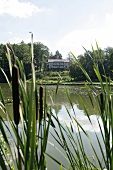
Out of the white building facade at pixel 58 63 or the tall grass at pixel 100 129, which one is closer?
the tall grass at pixel 100 129

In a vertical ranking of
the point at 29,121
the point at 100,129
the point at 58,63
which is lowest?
the point at 100,129

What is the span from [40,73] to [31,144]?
43 centimetres

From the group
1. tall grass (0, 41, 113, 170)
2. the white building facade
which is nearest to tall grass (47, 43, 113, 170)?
tall grass (0, 41, 113, 170)

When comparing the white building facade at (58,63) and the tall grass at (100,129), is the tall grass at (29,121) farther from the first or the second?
the white building facade at (58,63)

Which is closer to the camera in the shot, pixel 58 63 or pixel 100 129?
pixel 100 129

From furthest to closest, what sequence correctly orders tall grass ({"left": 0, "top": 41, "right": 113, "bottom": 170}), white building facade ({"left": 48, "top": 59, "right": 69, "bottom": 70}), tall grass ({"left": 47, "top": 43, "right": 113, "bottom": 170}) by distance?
1. white building facade ({"left": 48, "top": 59, "right": 69, "bottom": 70})
2. tall grass ({"left": 47, "top": 43, "right": 113, "bottom": 170})
3. tall grass ({"left": 0, "top": 41, "right": 113, "bottom": 170})

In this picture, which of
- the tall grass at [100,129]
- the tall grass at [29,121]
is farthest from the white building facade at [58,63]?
the tall grass at [29,121]

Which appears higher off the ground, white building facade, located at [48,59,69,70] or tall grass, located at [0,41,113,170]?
white building facade, located at [48,59,69,70]

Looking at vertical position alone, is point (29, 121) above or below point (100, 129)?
above

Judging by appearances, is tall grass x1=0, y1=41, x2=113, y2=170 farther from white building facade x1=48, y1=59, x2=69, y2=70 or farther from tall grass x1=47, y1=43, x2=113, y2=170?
white building facade x1=48, y1=59, x2=69, y2=70

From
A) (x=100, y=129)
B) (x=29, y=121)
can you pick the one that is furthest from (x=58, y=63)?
(x=29, y=121)

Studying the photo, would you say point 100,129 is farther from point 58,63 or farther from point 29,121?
point 58,63

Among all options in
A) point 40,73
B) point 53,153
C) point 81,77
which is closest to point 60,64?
point 81,77

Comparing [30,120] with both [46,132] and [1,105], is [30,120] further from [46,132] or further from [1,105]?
[1,105]
